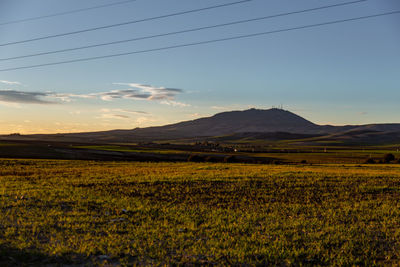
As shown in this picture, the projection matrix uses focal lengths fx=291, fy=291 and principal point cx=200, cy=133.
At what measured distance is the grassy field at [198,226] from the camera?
9.19 metres

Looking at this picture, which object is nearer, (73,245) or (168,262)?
(168,262)

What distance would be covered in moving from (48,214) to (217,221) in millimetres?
8217

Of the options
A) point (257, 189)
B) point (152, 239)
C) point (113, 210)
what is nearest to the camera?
point (152, 239)

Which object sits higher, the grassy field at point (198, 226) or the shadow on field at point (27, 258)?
the shadow on field at point (27, 258)

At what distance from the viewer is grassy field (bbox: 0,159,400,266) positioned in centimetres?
919

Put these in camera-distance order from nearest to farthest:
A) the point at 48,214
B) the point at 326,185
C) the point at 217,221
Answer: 1. the point at 217,221
2. the point at 48,214
3. the point at 326,185

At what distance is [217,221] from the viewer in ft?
43.6

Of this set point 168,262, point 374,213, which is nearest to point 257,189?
point 374,213

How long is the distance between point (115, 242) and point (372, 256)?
8.56 m

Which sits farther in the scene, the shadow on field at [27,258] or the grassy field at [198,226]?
the grassy field at [198,226]

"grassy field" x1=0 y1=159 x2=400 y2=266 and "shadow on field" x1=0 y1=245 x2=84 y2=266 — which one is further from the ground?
"shadow on field" x1=0 y1=245 x2=84 y2=266

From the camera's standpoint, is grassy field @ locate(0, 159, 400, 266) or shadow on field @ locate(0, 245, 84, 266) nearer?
shadow on field @ locate(0, 245, 84, 266)

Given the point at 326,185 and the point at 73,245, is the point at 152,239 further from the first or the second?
the point at 326,185

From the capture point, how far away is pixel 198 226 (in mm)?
12609
